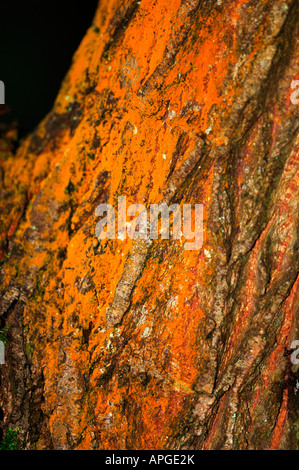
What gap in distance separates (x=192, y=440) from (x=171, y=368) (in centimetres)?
45

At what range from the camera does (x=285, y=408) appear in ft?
6.13

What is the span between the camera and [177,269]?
5.89 feet

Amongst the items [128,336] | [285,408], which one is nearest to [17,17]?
[128,336]

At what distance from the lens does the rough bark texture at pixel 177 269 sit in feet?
5.57

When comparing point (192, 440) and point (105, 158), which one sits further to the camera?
point (105, 158)

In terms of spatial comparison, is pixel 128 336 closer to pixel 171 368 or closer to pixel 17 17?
pixel 171 368

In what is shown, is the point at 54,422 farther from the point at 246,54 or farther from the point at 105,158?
the point at 246,54

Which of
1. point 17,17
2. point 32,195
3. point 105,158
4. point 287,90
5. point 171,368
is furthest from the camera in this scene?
point 17,17

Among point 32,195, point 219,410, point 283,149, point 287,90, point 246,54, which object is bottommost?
point 219,410

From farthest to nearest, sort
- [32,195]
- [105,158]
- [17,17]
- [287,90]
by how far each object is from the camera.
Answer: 1. [17,17]
2. [32,195]
3. [105,158]
4. [287,90]

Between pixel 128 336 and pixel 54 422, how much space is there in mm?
738

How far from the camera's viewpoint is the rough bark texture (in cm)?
A: 170

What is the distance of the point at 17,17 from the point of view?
104 inches

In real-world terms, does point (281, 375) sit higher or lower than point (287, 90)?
lower
